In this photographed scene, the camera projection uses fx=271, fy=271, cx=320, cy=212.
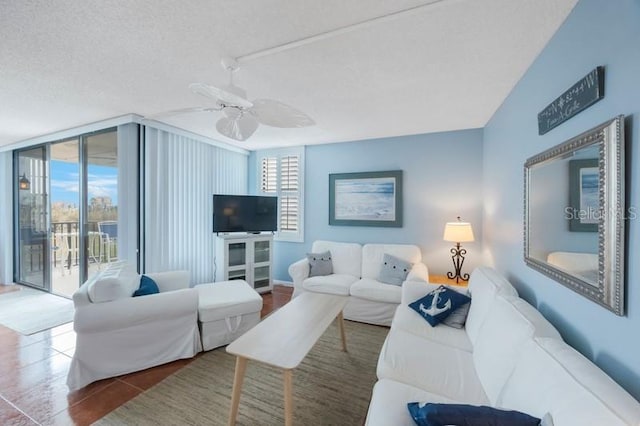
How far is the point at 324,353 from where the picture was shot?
2600mm

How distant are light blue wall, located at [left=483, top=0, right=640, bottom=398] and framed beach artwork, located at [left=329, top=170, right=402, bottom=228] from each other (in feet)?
5.41

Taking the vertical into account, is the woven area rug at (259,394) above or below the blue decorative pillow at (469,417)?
below

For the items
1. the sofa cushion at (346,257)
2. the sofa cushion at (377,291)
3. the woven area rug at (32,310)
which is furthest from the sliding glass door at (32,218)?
the sofa cushion at (377,291)

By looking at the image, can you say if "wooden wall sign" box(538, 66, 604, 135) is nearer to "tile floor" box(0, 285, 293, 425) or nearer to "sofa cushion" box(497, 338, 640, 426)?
"sofa cushion" box(497, 338, 640, 426)

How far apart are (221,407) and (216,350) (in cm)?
85

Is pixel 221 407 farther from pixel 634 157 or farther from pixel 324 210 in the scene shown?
pixel 324 210

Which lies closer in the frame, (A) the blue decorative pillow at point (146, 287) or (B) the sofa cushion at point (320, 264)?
(A) the blue decorative pillow at point (146, 287)

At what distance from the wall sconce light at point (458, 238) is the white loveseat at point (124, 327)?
2.86 metres

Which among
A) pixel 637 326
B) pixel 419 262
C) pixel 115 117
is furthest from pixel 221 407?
pixel 115 117

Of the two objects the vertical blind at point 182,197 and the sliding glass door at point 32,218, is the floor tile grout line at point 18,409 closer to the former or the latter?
the vertical blind at point 182,197

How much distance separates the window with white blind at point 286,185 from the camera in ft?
15.4

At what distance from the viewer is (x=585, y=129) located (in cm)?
131

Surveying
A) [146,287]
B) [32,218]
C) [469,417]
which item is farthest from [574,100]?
[32,218]

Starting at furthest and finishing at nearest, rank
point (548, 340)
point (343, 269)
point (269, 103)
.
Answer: point (343, 269), point (269, 103), point (548, 340)
